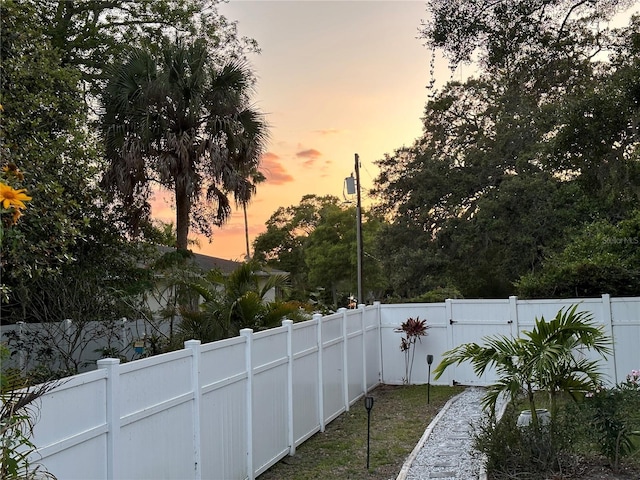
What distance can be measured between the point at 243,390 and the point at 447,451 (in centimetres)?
272

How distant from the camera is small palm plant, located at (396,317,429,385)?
12492 millimetres

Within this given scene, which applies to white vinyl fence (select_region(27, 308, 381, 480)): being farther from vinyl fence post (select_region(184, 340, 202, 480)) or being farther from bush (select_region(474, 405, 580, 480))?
bush (select_region(474, 405, 580, 480))

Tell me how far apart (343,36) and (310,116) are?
4.36 metres

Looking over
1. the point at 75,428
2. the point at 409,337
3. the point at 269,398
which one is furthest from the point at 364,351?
the point at 75,428

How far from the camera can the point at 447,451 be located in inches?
294

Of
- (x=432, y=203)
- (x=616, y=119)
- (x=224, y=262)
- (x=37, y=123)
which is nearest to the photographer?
(x=37, y=123)

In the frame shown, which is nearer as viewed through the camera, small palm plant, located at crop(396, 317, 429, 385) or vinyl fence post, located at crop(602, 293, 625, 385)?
vinyl fence post, located at crop(602, 293, 625, 385)

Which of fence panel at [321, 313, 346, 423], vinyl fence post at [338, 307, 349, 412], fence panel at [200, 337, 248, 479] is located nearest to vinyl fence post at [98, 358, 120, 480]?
fence panel at [200, 337, 248, 479]

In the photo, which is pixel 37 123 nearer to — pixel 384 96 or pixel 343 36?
pixel 343 36

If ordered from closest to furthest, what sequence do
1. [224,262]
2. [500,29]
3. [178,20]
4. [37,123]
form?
[37,123], [500,29], [178,20], [224,262]

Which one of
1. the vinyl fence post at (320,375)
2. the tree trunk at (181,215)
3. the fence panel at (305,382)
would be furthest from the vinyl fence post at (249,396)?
the tree trunk at (181,215)

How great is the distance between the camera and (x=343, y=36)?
12102mm

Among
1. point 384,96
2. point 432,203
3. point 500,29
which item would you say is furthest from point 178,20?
point 432,203

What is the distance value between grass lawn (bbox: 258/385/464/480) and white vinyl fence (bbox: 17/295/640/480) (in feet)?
0.63
